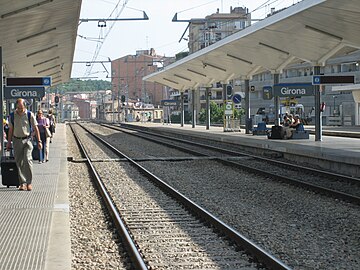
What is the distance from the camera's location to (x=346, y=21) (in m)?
22.7

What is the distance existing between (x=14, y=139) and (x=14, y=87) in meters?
8.09

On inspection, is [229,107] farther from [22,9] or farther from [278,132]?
[22,9]

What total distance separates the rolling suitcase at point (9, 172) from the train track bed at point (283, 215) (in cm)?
342

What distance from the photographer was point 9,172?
12.8 metres

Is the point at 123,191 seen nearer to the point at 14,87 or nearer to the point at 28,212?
the point at 28,212

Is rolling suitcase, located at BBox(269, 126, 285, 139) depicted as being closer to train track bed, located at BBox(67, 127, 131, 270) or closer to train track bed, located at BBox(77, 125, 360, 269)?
train track bed, located at BBox(77, 125, 360, 269)

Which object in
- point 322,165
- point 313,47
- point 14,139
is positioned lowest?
point 322,165

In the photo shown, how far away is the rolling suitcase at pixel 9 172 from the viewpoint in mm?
12584

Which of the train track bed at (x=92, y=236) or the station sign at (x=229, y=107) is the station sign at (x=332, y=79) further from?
the station sign at (x=229, y=107)

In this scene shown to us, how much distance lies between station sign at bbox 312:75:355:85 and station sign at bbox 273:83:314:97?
2.47m

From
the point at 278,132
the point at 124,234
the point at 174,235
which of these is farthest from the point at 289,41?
the point at 124,234

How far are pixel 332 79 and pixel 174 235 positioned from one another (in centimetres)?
1819

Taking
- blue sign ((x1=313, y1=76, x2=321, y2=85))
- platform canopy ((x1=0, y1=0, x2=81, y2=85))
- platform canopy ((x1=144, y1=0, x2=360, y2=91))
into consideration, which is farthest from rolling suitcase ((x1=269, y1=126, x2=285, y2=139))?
platform canopy ((x1=0, y1=0, x2=81, y2=85))

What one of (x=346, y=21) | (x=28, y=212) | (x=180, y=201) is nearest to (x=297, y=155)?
(x=346, y=21)
